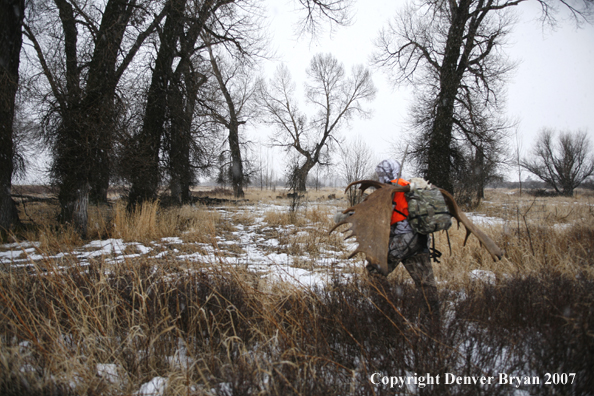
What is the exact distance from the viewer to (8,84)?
502cm

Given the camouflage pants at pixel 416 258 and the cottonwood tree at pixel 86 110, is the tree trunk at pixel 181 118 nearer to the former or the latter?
the cottonwood tree at pixel 86 110

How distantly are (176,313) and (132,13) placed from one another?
23.4 ft

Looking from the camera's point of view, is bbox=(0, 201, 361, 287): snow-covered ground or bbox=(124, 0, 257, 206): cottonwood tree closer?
bbox=(0, 201, 361, 287): snow-covered ground

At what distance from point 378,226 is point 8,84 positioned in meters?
7.10

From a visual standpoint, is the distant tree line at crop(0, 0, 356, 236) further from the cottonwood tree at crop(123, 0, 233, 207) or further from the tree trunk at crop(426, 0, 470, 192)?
the tree trunk at crop(426, 0, 470, 192)

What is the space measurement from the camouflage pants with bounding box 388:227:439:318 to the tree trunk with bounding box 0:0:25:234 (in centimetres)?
695

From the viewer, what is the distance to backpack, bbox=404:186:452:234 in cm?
227

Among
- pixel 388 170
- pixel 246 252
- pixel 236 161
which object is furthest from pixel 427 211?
pixel 236 161

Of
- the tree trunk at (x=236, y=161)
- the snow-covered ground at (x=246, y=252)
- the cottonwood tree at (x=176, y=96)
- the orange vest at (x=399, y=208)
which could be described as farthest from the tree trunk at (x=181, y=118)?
the tree trunk at (x=236, y=161)

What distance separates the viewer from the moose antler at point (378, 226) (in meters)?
2.12

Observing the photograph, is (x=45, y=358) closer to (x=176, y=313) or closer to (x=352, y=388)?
(x=176, y=313)

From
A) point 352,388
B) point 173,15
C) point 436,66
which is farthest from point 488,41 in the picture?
point 352,388

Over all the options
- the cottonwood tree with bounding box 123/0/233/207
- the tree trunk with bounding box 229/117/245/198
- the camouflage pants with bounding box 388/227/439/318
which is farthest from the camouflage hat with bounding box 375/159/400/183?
the tree trunk with bounding box 229/117/245/198

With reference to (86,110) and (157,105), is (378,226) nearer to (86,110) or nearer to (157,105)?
(86,110)
